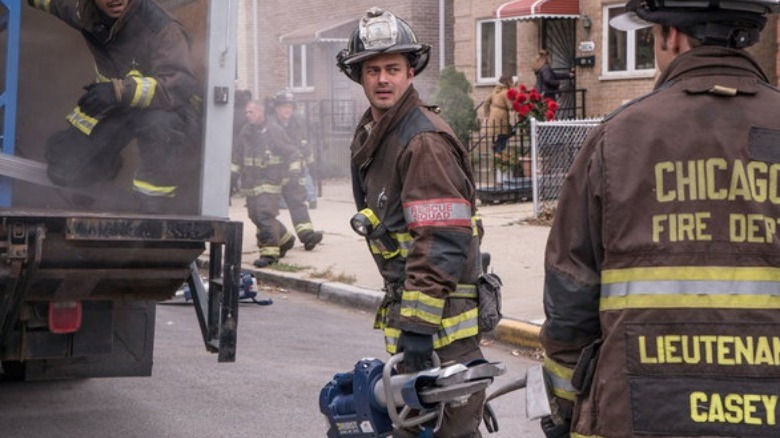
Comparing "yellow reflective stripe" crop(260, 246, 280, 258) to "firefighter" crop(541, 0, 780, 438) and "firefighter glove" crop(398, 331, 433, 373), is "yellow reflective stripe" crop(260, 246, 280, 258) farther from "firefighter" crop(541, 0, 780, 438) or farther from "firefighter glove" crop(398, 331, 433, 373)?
"firefighter" crop(541, 0, 780, 438)

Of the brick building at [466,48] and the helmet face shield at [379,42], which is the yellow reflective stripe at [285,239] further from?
the brick building at [466,48]

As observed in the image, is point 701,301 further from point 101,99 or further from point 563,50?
point 563,50

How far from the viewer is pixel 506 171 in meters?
17.1

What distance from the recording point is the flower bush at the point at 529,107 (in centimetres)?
1725

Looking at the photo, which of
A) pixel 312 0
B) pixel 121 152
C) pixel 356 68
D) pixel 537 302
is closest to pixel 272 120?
pixel 537 302

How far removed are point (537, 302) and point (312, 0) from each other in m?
19.5

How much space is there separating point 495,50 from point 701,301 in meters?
21.1

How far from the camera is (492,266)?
11.5 m

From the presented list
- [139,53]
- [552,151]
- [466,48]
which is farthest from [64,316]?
[466,48]

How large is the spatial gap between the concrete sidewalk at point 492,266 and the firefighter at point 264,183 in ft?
0.72

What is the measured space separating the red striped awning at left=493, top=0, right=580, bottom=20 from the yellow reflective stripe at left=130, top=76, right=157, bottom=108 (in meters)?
15.5

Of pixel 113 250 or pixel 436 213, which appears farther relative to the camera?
pixel 113 250

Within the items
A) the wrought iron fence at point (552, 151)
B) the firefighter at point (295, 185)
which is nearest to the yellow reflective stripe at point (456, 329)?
the firefighter at point (295, 185)

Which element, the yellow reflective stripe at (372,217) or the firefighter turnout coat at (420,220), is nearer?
the firefighter turnout coat at (420,220)
